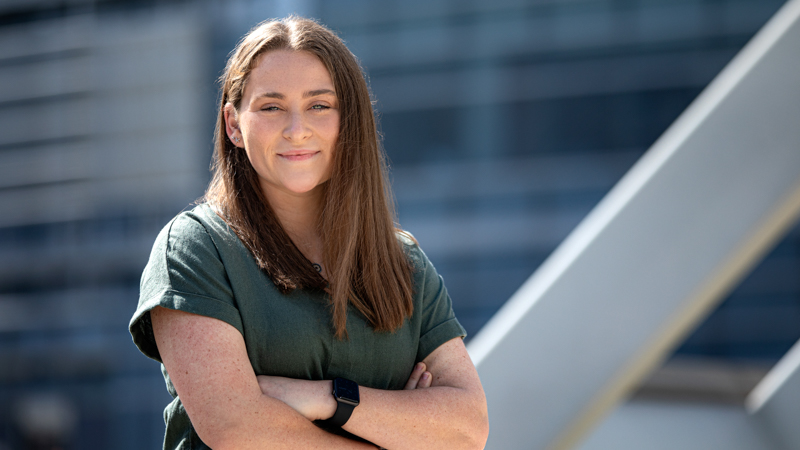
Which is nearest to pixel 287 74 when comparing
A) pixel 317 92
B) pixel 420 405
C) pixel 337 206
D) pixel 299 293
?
Result: pixel 317 92

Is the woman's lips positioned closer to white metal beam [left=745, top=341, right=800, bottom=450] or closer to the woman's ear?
the woman's ear

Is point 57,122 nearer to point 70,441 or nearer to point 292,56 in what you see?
point 70,441

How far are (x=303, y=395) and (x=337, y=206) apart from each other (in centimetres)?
47

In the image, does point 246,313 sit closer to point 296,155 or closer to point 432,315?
point 296,155

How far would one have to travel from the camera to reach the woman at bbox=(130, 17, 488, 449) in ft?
4.82

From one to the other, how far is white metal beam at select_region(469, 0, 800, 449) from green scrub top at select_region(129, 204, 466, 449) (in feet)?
3.10

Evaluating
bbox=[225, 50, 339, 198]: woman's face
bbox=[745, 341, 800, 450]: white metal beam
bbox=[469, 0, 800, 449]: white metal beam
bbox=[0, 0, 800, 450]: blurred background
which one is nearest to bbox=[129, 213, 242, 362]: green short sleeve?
bbox=[225, 50, 339, 198]: woman's face

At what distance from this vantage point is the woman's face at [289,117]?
64.4 inches

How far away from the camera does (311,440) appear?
4.99ft

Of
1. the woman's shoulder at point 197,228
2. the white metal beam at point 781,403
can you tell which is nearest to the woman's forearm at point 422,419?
the woman's shoulder at point 197,228

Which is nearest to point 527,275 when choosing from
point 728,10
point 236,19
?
point 728,10

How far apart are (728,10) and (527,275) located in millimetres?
9678

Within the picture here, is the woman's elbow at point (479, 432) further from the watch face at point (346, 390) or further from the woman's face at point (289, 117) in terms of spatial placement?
the woman's face at point (289, 117)

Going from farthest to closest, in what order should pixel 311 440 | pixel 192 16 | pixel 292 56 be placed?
pixel 192 16, pixel 292 56, pixel 311 440
